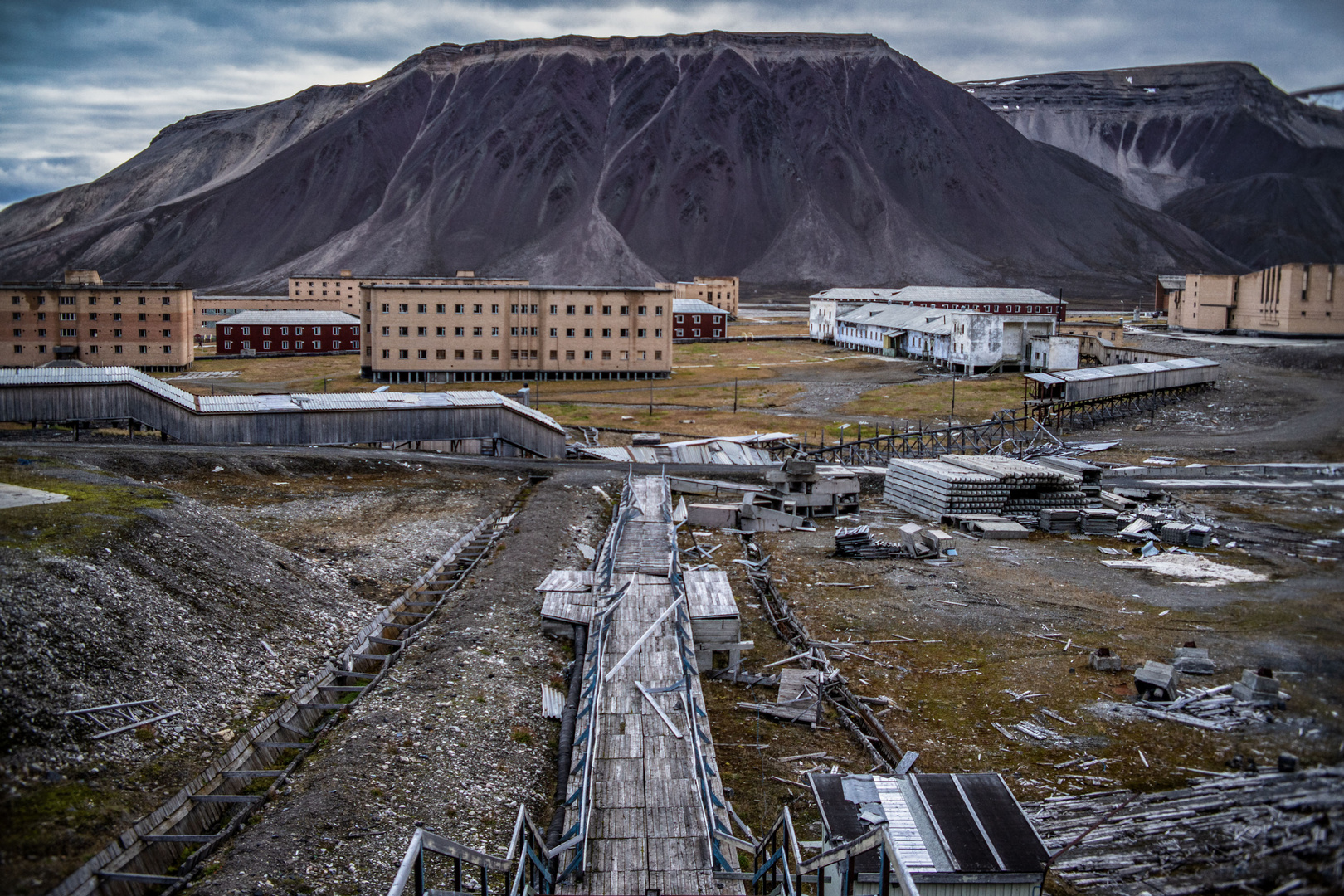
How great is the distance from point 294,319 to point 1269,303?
280 ft

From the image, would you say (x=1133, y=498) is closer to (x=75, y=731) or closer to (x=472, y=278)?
(x=75, y=731)

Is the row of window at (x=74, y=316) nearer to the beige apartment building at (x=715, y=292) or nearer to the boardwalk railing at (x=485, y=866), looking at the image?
the beige apartment building at (x=715, y=292)

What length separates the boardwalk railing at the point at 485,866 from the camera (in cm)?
1159

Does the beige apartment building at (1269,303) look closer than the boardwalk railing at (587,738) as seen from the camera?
No

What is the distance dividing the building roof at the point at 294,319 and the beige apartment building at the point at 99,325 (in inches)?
396

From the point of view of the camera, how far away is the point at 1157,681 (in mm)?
21672

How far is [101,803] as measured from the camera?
15.3m

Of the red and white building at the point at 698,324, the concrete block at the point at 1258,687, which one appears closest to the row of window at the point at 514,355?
the red and white building at the point at 698,324

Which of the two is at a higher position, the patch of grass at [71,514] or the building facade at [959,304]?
the building facade at [959,304]

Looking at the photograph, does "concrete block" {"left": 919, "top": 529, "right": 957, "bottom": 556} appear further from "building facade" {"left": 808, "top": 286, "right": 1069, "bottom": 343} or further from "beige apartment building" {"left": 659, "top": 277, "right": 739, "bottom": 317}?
"beige apartment building" {"left": 659, "top": 277, "right": 739, "bottom": 317}

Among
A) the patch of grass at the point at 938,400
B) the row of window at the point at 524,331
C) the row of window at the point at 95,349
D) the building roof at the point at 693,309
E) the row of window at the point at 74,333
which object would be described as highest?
the building roof at the point at 693,309

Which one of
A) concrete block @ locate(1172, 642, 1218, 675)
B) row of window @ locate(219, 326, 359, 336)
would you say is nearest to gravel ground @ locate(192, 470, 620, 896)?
concrete block @ locate(1172, 642, 1218, 675)

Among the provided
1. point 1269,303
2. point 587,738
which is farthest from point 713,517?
point 1269,303

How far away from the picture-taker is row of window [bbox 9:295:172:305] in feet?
270
